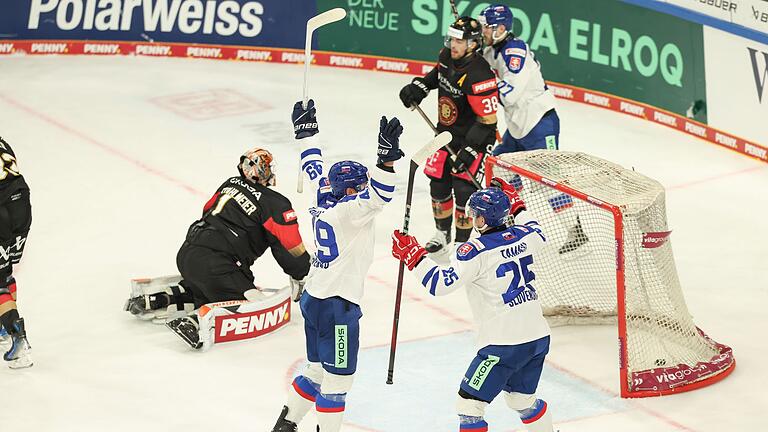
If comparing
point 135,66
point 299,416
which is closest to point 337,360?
point 299,416

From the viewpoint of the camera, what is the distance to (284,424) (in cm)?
752

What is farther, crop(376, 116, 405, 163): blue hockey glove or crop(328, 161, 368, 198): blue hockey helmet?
crop(328, 161, 368, 198): blue hockey helmet

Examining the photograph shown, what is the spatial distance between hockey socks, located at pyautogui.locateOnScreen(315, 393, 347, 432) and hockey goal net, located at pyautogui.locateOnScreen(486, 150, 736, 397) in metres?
2.04

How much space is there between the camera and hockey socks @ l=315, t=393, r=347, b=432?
23.8ft

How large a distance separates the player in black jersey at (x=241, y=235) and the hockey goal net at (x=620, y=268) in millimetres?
1492

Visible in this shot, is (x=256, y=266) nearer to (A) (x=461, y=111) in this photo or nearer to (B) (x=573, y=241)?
(A) (x=461, y=111)

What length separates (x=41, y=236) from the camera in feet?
35.9

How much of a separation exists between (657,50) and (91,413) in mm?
7986

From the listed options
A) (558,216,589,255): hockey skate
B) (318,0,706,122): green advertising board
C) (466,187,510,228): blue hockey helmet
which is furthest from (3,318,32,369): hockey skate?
(318,0,706,122): green advertising board

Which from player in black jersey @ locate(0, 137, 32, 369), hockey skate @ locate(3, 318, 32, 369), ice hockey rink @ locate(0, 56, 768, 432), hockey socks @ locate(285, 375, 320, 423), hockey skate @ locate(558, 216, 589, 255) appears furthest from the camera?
hockey skate @ locate(558, 216, 589, 255)

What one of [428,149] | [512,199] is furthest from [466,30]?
[428,149]

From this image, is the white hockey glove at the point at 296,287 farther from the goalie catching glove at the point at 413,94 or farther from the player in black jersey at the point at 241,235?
the goalie catching glove at the point at 413,94

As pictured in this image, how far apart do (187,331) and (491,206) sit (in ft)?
9.00

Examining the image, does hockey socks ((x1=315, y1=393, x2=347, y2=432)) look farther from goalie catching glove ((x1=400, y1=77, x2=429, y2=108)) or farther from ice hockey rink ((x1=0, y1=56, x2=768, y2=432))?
goalie catching glove ((x1=400, y1=77, x2=429, y2=108))
